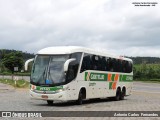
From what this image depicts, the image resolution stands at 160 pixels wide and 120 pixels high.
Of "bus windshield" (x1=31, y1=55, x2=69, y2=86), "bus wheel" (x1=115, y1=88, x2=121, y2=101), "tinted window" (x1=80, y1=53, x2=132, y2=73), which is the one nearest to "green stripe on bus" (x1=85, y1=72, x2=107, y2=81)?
"tinted window" (x1=80, y1=53, x2=132, y2=73)

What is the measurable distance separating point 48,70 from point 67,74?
996 millimetres

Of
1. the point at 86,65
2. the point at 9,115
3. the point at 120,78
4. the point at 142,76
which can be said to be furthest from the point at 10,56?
the point at 9,115

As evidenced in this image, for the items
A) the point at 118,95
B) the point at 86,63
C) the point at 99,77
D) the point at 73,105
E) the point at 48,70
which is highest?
the point at 86,63

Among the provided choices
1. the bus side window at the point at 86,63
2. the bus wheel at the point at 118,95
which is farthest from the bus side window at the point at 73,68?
the bus wheel at the point at 118,95

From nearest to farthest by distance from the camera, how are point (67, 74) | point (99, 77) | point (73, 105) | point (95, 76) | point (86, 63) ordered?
point (67, 74), point (73, 105), point (86, 63), point (95, 76), point (99, 77)

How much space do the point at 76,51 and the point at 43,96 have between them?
10.3 feet

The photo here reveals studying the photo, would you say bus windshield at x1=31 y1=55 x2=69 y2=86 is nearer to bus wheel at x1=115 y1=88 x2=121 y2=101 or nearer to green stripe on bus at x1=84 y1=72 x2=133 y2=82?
green stripe on bus at x1=84 y1=72 x2=133 y2=82

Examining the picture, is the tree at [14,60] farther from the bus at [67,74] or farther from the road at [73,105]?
the bus at [67,74]

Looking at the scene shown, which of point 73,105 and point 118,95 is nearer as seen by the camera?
point 73,105

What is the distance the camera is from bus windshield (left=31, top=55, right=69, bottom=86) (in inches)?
830

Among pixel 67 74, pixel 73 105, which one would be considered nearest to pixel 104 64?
pixel 73 105

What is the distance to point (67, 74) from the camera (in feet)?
69.7

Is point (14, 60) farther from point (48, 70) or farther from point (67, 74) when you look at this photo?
point (67, 74)

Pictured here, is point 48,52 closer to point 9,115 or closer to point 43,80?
point 43,80
